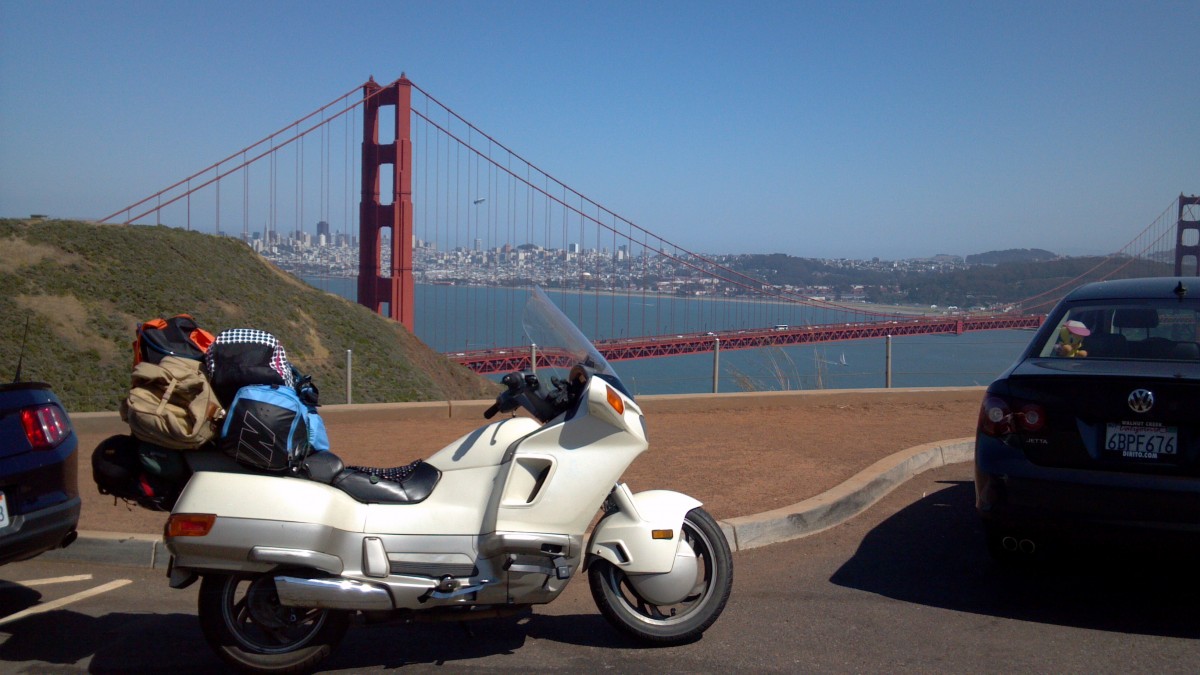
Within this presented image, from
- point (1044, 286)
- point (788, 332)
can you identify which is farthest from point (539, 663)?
point (1044, 286)

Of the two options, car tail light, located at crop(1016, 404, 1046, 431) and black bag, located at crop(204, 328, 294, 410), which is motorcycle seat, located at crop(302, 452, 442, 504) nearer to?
black bag, located at crop(204, 328, 294, 410)

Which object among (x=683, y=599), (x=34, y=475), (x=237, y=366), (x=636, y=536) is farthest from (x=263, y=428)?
(x=683, y=599)

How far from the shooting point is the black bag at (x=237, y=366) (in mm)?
3799

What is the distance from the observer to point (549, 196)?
131 feet

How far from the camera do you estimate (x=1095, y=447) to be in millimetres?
4332

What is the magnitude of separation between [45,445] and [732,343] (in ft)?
63.0

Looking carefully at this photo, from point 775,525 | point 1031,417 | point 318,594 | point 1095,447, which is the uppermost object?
point 1031,417

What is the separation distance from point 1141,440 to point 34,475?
189 inches

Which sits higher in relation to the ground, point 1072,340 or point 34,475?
point 1072,340

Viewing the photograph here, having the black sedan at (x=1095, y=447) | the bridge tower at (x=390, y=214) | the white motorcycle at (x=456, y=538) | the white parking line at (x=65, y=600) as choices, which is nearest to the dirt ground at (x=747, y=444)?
the white parking line at (x=65, y=600)

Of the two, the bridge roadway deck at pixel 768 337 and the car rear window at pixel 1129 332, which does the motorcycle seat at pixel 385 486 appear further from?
the bridge roadway deck at pixel 768 337

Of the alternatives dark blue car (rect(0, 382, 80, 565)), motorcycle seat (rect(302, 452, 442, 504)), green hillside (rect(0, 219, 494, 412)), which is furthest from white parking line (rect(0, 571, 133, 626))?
green hillside (rect(0, 219, 494, 412))

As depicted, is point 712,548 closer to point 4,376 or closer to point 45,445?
point 45,445

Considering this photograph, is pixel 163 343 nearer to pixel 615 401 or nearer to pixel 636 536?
pixel 615 401
